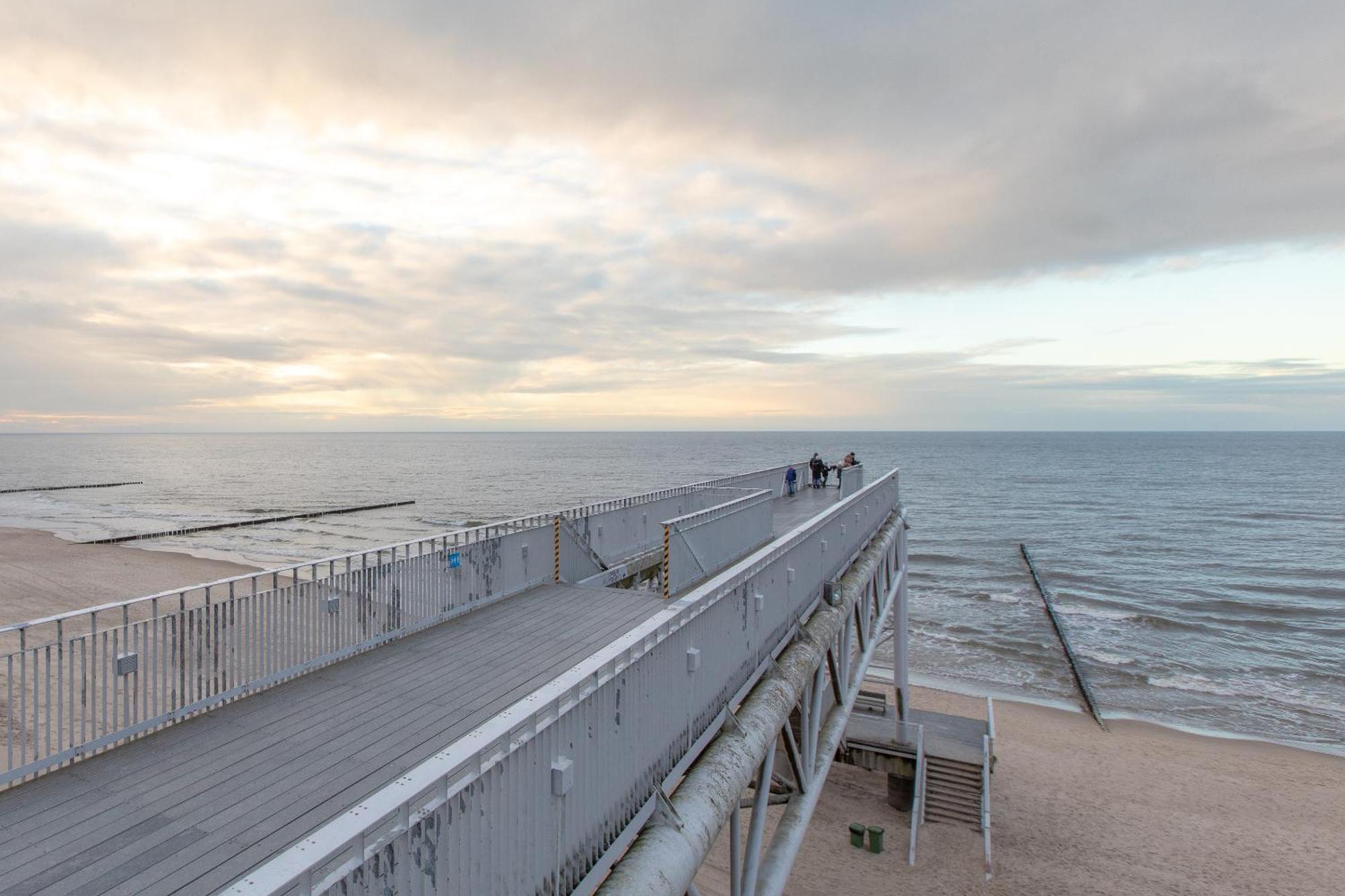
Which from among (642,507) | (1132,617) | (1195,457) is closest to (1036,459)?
(1195,457)

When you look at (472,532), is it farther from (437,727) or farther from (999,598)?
(999,598)

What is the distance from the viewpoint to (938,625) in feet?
117

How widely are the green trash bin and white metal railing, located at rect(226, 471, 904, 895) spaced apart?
12.0 meters

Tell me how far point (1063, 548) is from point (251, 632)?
5987 centimetres

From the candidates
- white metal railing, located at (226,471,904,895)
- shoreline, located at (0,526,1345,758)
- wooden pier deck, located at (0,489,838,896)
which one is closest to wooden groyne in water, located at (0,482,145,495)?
shoreline, located at (0,526,1345,758)

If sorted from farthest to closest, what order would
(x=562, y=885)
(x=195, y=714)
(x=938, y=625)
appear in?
(x=938, y=625) < (x=195, y=714) < (x=562, y=885)

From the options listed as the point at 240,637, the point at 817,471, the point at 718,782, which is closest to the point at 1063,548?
the point at 817,471

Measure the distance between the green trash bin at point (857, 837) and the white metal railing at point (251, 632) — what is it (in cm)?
1074

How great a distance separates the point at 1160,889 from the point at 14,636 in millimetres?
38713

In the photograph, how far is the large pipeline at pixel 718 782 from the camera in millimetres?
5055

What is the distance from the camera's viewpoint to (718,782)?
6359mm

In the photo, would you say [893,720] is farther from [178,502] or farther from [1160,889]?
[178,502]

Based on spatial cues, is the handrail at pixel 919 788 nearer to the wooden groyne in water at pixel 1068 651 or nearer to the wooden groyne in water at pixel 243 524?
the wooden groyne in water at pixel 1068 651

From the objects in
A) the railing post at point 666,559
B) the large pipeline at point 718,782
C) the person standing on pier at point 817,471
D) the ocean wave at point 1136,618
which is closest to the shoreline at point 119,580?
the person standing on pier at point 817,471
